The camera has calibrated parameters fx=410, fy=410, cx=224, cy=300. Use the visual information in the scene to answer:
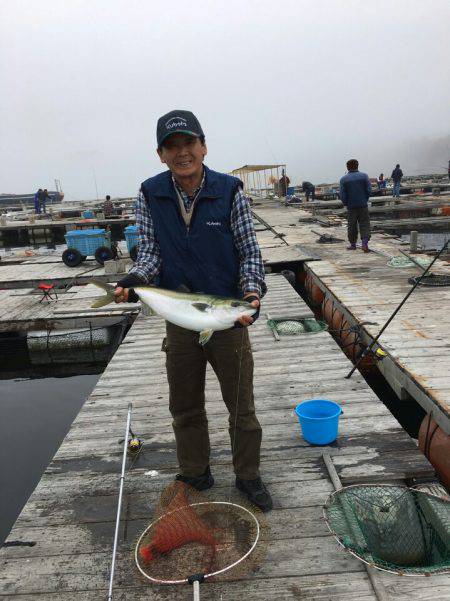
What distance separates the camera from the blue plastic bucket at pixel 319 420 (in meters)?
3.96

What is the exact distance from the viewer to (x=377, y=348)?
5945 mm

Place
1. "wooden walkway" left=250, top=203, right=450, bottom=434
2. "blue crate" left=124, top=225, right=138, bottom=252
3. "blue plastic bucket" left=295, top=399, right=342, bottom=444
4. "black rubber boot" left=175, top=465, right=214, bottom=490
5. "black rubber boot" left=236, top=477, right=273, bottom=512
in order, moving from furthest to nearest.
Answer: "blue crate" left=124, top=225, right=138, bottom=252
"wooden walkway" left=250, top=203, right=450, bottom=434
"blue plastic bucket" left=295, top=399, right=342, bottom=444
"black rubber boot" left=175, top=465, right=214, bottom=490
"black rubber boot" left=236, top=477, right=273, bottom=512

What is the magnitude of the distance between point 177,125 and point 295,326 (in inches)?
209

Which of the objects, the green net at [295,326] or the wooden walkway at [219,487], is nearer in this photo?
the wooden walkway at [219,487]

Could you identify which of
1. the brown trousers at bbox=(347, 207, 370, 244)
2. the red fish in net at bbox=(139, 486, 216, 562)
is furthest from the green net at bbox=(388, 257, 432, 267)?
the red fish in net at bbox=(139, 486, 216, 562)

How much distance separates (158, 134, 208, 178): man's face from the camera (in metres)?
2.84

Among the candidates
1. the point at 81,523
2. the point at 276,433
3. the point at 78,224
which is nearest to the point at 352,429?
the point at 276,433

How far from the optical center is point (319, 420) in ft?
12.9

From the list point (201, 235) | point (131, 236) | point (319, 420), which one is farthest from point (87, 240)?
point (201, 235)

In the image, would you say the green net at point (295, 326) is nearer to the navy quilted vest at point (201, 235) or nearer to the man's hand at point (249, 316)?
the navy quilted vest at point (201, 235)

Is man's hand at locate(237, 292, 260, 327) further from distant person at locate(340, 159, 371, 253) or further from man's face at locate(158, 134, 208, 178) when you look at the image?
distant person at locate(340, 159, 371, 253)

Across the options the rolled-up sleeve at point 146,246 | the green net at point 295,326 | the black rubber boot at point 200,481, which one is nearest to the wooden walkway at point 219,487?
the black rubber boot at point 200,481

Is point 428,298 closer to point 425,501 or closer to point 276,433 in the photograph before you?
point 276,433

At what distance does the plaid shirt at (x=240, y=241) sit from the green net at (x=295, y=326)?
4400mm
